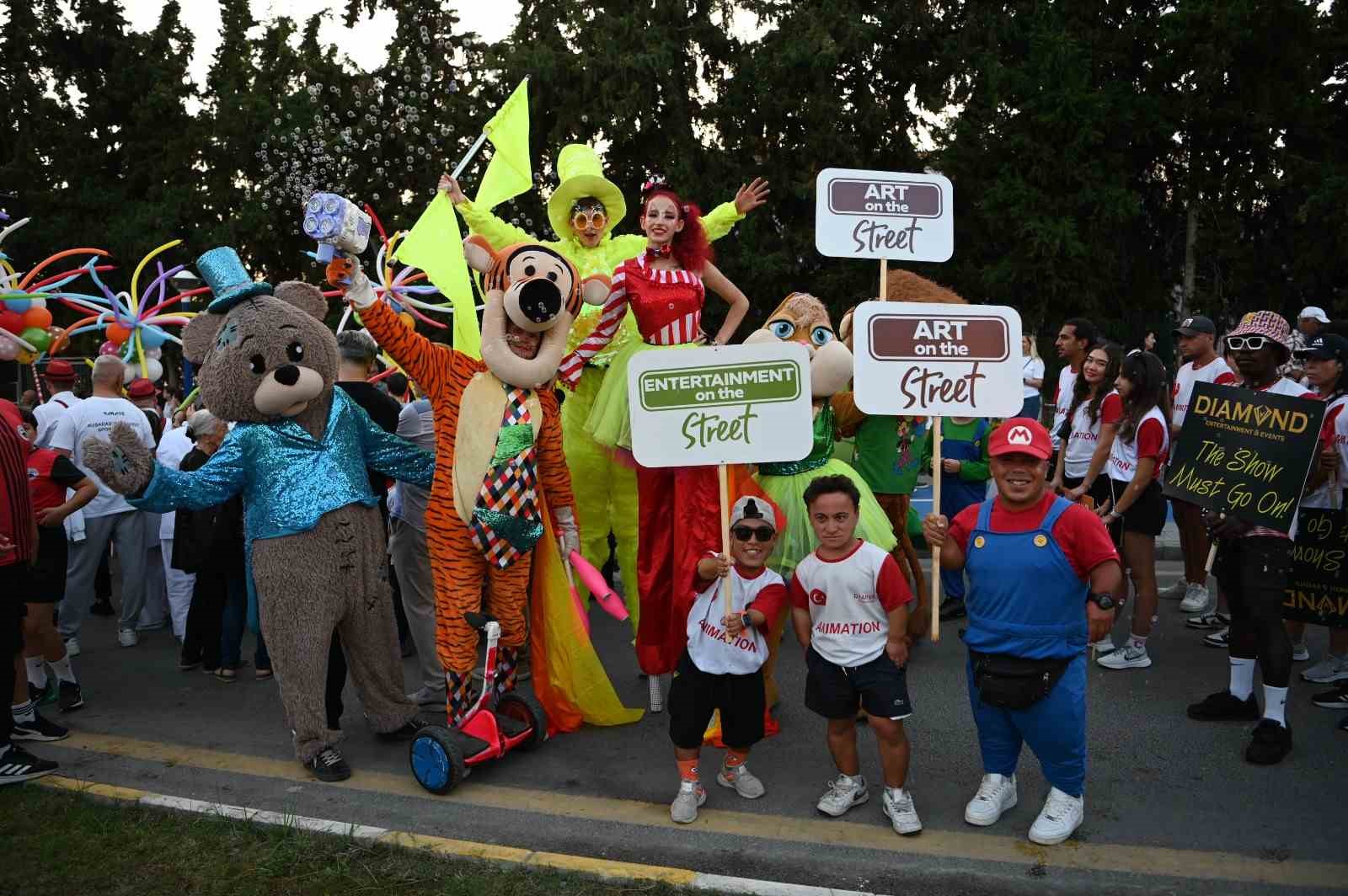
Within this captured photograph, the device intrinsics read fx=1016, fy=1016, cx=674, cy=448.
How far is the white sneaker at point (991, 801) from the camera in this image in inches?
149

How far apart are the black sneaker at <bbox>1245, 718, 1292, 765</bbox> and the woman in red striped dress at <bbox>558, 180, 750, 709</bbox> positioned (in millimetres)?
2463

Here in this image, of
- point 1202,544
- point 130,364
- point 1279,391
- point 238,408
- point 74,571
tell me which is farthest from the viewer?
point 130,364

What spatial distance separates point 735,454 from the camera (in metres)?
4.07

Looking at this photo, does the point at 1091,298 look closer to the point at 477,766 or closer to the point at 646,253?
the point at 646,253

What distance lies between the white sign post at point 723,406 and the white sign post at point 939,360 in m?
0.27

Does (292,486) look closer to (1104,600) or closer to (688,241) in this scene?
(688,241)

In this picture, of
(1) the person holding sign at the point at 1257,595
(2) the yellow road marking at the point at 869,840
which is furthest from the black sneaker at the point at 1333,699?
(2) the yellow road marking at the point at 869,840

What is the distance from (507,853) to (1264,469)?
3612 millimetres

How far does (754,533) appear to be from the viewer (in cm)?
403

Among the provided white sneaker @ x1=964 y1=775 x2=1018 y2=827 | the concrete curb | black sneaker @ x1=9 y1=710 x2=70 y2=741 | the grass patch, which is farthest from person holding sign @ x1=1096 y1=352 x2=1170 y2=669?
black sneaker @ x1=9 y1=710 x2=70 y2=741

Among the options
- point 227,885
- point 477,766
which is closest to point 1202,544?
point 477,766

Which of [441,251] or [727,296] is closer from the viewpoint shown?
[441,251]

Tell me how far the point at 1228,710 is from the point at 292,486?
440 cm

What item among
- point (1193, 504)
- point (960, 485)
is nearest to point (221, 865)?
point (960, 485)
